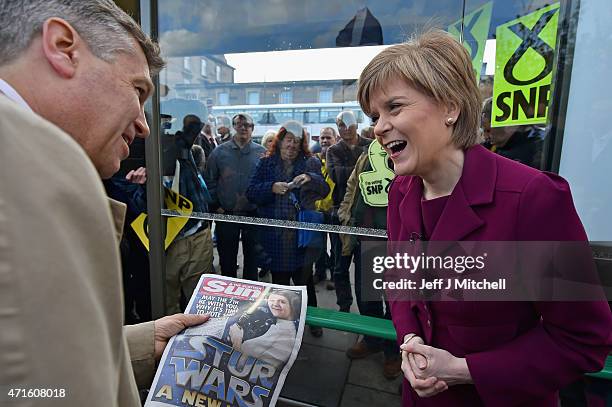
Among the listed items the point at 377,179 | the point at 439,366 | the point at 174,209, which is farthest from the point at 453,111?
the point at 174,209

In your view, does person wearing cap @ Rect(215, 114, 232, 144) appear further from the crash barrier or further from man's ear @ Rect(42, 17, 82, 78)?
man's ear @ Rect(42, 17, 82, 78)

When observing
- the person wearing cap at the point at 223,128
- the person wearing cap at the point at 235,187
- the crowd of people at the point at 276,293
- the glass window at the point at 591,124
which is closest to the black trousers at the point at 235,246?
the person wearing cap at the point at 235,187

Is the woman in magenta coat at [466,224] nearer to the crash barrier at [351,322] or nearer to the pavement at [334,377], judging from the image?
the crash barrier at [351,322]

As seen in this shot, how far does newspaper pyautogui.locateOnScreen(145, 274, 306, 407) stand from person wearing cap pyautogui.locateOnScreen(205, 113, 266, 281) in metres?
1.13

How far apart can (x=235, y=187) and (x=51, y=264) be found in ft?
7.77

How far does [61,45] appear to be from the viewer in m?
0.67

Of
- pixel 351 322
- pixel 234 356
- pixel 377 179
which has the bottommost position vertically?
pixel 351 322

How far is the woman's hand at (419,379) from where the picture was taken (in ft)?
3.38

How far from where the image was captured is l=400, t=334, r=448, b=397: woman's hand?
3.38ft

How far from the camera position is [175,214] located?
2635 millimetres

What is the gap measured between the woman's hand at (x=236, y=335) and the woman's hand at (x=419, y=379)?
67 cm

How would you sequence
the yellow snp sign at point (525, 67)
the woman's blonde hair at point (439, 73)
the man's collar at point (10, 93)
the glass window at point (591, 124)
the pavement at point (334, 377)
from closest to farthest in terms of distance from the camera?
the man's collar at point (10, 93) → the woman's blonde hair at point (439, 73) → the glass window at point (591, 124) → the yellow snp sign at point (525, 67) → the pavement at point (334, 377)

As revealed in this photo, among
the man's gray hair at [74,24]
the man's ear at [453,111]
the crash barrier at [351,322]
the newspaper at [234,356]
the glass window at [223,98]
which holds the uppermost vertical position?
the glass window at [223,98]

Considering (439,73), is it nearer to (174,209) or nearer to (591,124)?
(591,124)
